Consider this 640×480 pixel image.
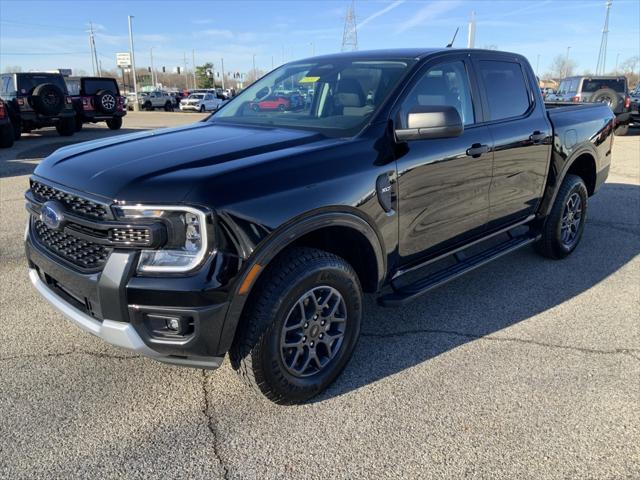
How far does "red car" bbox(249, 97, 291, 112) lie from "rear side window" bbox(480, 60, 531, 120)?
1494 mm

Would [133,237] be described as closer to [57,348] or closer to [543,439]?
[57,348]

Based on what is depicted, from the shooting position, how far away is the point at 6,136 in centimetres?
1320

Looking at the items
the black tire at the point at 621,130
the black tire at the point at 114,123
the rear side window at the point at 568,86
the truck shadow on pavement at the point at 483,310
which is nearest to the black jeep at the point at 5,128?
the black tire at the point at 114,123

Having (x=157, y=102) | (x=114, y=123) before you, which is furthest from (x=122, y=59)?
(x=114, y=123)

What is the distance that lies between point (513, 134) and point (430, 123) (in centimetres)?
142

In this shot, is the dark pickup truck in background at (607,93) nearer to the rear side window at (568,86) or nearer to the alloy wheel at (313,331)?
the rear side window at (568,86)

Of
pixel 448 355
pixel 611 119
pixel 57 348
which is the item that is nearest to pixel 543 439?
pixel 448 355

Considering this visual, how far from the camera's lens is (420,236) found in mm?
3344

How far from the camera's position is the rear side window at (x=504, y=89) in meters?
3.99

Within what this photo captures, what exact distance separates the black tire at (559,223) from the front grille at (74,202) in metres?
3.92

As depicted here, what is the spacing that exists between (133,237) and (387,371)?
170cm

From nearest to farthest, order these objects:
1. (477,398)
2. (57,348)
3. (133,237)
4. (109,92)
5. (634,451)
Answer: (133,237) < (634,451) < (477,398) < (57,348) < (109,92)

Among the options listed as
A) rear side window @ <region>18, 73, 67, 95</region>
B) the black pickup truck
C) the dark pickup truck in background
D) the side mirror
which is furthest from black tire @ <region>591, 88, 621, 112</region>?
rear side window @ <region>18, 73, 67, 95</region>

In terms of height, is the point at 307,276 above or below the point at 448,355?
above
